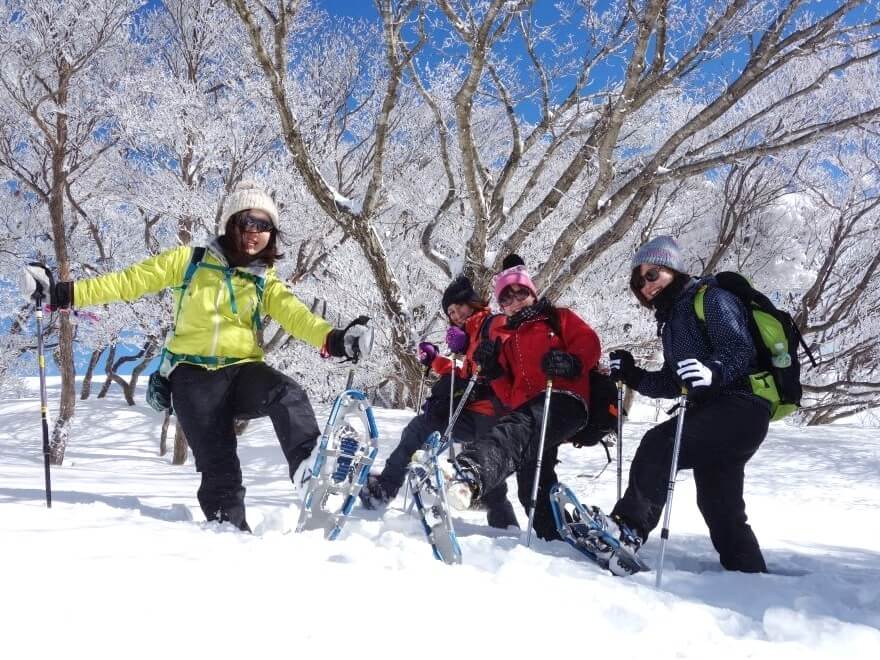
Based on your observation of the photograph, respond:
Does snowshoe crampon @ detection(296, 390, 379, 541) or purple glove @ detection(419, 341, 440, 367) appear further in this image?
purple glove @ detection(419, 341, 440, 367)

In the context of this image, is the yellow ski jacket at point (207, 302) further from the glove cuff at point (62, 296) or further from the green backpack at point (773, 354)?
the green backpack at point (773, 354)

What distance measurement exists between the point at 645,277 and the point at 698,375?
24.8 inches

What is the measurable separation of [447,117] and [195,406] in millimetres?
9630

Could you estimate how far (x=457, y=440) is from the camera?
4242mm

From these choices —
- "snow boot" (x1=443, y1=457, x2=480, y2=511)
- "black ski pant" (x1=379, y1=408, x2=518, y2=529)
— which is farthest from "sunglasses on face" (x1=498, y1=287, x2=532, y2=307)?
"snow boot" (x1=443, y1=457, x2=480, y2=511)

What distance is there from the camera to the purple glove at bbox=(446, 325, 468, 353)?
429cm

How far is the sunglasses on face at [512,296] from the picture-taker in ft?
11.9

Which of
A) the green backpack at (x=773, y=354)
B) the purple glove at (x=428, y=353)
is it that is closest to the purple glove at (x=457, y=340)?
the purple glove at (x=428, y=353)

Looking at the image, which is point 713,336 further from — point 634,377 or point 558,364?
point 558,364

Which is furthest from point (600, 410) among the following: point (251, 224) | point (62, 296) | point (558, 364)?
point (62, 296)

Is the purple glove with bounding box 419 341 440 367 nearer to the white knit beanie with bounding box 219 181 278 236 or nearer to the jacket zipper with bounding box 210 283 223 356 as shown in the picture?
the white knit beanie with bounding box 219 181 278 236

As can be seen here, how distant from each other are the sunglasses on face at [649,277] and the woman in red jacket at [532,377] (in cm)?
45

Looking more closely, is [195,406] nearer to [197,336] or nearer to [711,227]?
[197,336]

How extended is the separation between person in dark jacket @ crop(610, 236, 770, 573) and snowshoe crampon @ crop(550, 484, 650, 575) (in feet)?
0.31
